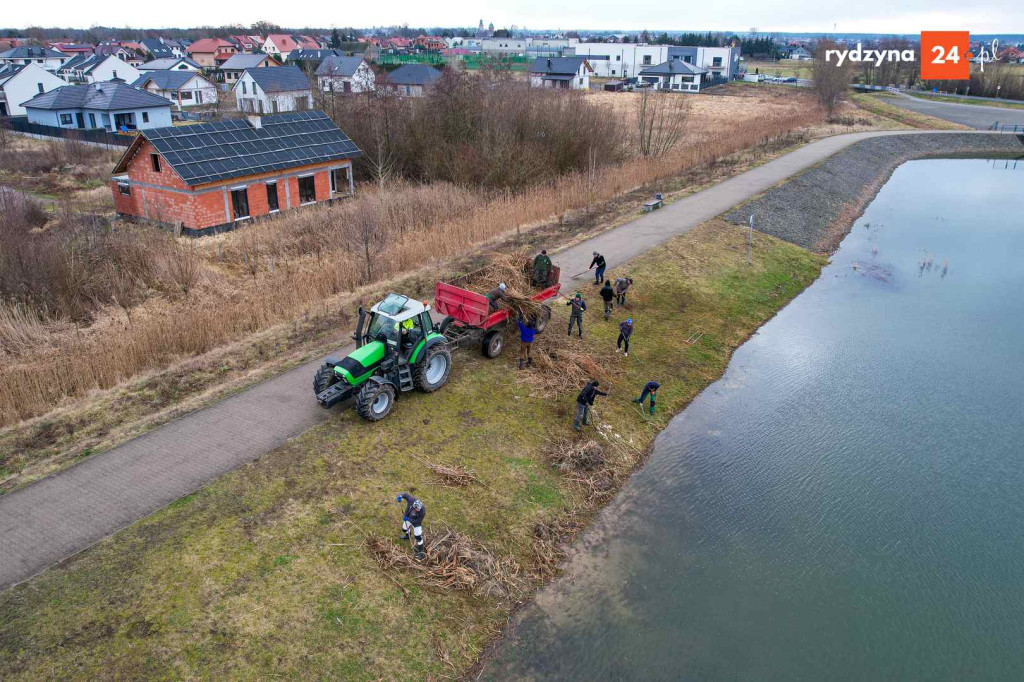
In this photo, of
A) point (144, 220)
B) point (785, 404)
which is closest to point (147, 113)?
point (144, 220)

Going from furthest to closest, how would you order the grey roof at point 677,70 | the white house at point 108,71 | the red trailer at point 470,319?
the grey roof at point 677,70 < the white house at point 108,71 < the red trailer at point 470,319

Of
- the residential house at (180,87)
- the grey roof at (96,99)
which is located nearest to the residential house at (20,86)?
the residential house at (180,87)

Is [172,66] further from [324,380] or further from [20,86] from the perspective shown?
[324,380]

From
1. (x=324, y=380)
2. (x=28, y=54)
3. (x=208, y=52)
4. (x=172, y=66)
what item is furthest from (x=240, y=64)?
(x=324, y=380)

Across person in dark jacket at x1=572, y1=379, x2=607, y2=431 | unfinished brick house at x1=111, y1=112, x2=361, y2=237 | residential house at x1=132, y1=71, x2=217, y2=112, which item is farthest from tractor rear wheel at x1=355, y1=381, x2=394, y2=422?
residential house at x1=132, y1=71, x2=217, y2=112

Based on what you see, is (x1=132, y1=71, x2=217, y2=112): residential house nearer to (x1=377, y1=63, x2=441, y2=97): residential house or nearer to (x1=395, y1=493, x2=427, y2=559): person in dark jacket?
(x1=377, y1=63, x2=441, y2=97): residential house

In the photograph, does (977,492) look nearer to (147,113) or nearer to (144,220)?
(144,220)

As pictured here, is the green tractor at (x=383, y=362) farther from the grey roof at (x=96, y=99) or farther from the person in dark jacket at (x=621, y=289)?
the grey roof at (x=96, y=99)
